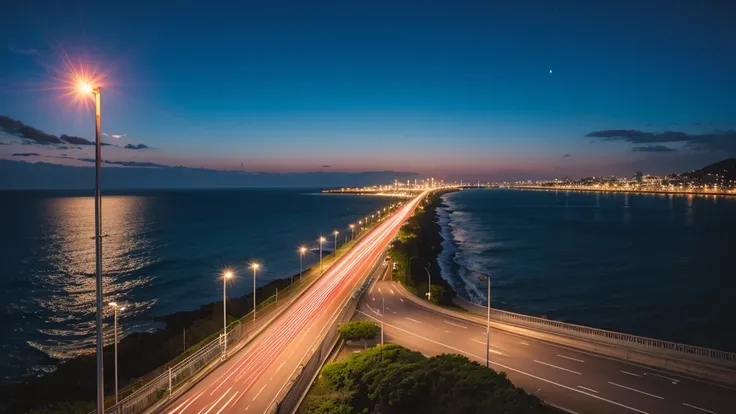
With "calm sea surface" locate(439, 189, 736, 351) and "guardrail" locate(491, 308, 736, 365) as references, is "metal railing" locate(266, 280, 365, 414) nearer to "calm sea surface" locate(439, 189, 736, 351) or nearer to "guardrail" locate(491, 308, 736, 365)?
"guardrail" locate(491, 308, 736, 365)

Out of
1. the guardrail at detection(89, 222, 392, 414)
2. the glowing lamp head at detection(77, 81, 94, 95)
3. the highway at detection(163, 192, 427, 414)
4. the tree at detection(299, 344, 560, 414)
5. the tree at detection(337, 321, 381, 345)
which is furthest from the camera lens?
the tree at detection(337, 321, 381, 345)

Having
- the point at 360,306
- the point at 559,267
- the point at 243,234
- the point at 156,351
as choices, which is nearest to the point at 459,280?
the point at 559,267

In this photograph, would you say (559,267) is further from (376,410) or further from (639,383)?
(376,410)

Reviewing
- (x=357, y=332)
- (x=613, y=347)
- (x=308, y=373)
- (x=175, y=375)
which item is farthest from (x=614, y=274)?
(x=175, y=375)

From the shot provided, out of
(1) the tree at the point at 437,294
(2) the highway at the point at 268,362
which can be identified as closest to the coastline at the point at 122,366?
(2) the highway at the point at 268,362

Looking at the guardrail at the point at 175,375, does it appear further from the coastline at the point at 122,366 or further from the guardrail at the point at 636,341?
the guardrail at the point at 636,341

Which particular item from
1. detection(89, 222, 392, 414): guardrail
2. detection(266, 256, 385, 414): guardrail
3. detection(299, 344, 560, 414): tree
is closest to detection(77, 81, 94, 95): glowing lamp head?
detection(89, 222, 392, 414): guardrail

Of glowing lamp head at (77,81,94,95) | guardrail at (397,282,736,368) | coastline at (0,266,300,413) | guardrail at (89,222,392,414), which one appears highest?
glowing lamp head at (77,81,94,95)
